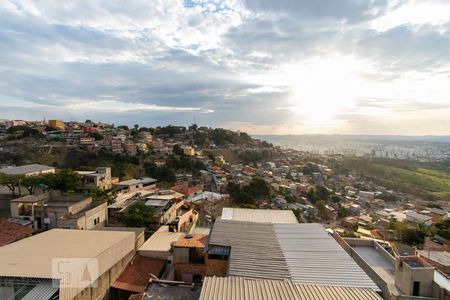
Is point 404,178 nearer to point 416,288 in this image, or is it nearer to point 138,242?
point 416,288

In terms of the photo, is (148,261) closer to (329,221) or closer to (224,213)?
(224,213)

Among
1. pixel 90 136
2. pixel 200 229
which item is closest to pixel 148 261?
pixel 200 229

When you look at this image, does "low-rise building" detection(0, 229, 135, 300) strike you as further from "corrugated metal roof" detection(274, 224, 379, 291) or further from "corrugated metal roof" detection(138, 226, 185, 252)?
"corrugated metal roof" detection(274, 224, 379, 291)

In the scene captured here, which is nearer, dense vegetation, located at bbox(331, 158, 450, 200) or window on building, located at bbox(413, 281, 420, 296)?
window on building, located at bbox(413, 281, 420, 296)

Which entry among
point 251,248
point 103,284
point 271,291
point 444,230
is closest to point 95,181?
point 103,284

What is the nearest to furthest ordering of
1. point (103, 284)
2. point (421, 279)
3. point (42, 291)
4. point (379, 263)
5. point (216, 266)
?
point (42, 291)
point (421, 279)
point (216, 266)
point (103, 284)
point (379, 263)

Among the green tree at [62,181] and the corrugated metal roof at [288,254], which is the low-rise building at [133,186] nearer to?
the green tree at [62,181]

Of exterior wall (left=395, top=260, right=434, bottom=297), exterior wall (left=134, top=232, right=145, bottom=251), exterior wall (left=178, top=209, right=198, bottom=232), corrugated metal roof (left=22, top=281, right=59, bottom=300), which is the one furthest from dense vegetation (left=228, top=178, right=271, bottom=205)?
corrugated metal roof (left=22, top=281, right=59, bottom=300)
